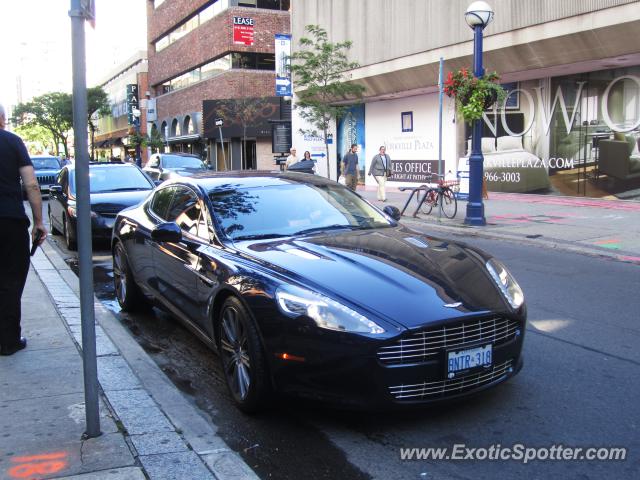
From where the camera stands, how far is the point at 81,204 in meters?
3.30

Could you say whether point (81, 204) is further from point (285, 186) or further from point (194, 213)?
point (285, 186)

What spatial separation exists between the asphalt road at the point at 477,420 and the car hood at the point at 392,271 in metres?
0.71

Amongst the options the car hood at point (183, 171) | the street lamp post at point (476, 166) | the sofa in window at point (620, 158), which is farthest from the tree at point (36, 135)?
the street lamp post at point (476, 166)

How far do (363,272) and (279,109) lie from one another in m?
34.6

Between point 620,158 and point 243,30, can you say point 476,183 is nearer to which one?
point 620,158

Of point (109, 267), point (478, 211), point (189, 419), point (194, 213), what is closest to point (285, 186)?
point (194, 213)

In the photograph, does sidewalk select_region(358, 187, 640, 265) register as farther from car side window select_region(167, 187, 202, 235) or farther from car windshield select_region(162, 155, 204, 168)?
car side window select_region(167, 187, 202, 235)

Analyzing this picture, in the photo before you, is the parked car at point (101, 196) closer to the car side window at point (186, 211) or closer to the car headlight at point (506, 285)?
the car side window at point (186, 211)

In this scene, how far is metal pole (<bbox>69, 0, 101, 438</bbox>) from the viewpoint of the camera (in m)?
3.24

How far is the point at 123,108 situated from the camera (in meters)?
70.9

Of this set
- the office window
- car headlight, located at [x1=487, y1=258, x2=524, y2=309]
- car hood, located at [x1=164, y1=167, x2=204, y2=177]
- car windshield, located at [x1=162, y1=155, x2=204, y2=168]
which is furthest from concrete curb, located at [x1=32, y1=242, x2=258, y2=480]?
the office window

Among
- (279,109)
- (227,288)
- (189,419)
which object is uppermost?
(279,109)

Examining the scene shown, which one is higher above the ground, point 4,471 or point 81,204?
point 81,204

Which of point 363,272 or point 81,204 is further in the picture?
point 363,272
